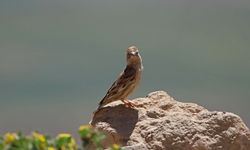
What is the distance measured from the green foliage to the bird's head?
24.8ft

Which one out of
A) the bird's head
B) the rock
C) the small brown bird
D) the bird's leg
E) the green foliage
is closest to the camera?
the green foliage

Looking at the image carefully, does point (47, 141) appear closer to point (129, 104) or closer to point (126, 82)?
point (129, 104)

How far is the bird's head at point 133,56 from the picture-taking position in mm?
13906

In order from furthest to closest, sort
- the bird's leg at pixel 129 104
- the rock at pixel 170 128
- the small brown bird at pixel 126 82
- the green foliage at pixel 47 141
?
the small brown bird at pixel 126 82
the bird's leg at pixel 129 104
the rock at pixel 170 128
the green foliage at pixel 47 141

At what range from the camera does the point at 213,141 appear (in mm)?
12812

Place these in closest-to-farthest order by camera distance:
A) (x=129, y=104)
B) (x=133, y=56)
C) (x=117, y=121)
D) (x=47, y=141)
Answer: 1. (x=47, y=141)
2. (x=117, y=121)
3. (x=129, y=104)
4. (x=133, y=56)

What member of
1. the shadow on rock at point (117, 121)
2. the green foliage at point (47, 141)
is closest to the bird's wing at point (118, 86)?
the shadow on rock at point (117, 121)

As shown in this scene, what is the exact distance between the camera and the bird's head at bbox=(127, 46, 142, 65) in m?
13.9

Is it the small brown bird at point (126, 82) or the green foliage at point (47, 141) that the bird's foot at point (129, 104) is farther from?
the green foliage at point (47, 141)

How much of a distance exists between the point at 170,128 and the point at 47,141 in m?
6.56

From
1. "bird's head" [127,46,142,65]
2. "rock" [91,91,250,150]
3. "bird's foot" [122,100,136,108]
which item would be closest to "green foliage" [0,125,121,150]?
"rock" [91,91,250,150]

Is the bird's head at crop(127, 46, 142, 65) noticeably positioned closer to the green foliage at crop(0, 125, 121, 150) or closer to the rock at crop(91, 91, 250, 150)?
the rock at crop(91, 91, 250, 150)

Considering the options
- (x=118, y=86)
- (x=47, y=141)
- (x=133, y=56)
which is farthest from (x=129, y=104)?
(x=47, y=141)

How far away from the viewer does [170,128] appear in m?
12.7
